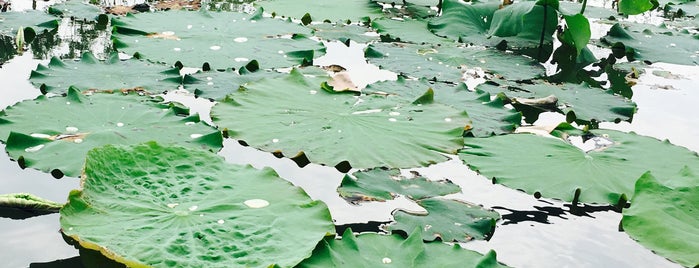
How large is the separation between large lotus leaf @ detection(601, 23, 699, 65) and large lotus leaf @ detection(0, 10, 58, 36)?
3.22 m

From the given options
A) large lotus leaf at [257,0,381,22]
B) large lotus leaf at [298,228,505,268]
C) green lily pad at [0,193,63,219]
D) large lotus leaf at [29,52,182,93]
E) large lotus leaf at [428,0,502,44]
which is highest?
large lotus leaf at [428,0,502,44]

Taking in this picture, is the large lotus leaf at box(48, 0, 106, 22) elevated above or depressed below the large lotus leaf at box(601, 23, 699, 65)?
below

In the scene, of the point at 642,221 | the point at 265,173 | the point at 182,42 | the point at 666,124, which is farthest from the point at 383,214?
the point at 182,42

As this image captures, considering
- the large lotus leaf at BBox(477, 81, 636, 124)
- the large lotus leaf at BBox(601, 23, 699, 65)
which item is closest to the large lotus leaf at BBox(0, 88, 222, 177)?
the large lotus leaf at BBox(477, 81, 636, 124)

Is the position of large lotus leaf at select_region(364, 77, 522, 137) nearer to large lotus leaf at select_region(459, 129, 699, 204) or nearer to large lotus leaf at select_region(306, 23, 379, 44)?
large lotus leaf at select_region(459, 129, 699, 204)

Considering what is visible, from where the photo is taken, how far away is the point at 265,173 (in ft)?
7.42

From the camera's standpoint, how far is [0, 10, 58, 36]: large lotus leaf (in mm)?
3987

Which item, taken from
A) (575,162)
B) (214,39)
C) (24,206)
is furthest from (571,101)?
(24,206)

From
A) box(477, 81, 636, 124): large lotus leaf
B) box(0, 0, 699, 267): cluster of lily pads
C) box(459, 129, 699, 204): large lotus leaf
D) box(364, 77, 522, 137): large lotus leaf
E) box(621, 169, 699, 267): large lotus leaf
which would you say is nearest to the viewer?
box(0, 0, 699, 267): cluster of lily pads

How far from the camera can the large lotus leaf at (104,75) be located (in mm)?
3098

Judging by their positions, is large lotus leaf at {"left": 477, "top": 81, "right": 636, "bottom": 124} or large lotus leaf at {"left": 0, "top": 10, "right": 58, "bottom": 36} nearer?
large lotus leaf at {"left": 477, "top": 81, "right": 636, "bottom": 124}

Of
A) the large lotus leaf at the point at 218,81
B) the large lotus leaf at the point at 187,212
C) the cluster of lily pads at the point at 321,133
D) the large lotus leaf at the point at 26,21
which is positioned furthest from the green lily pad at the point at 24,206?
the large lotus leaf at the point at 26,21

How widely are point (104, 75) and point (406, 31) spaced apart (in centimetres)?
186

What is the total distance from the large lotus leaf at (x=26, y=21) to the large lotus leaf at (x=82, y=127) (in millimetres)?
1382
